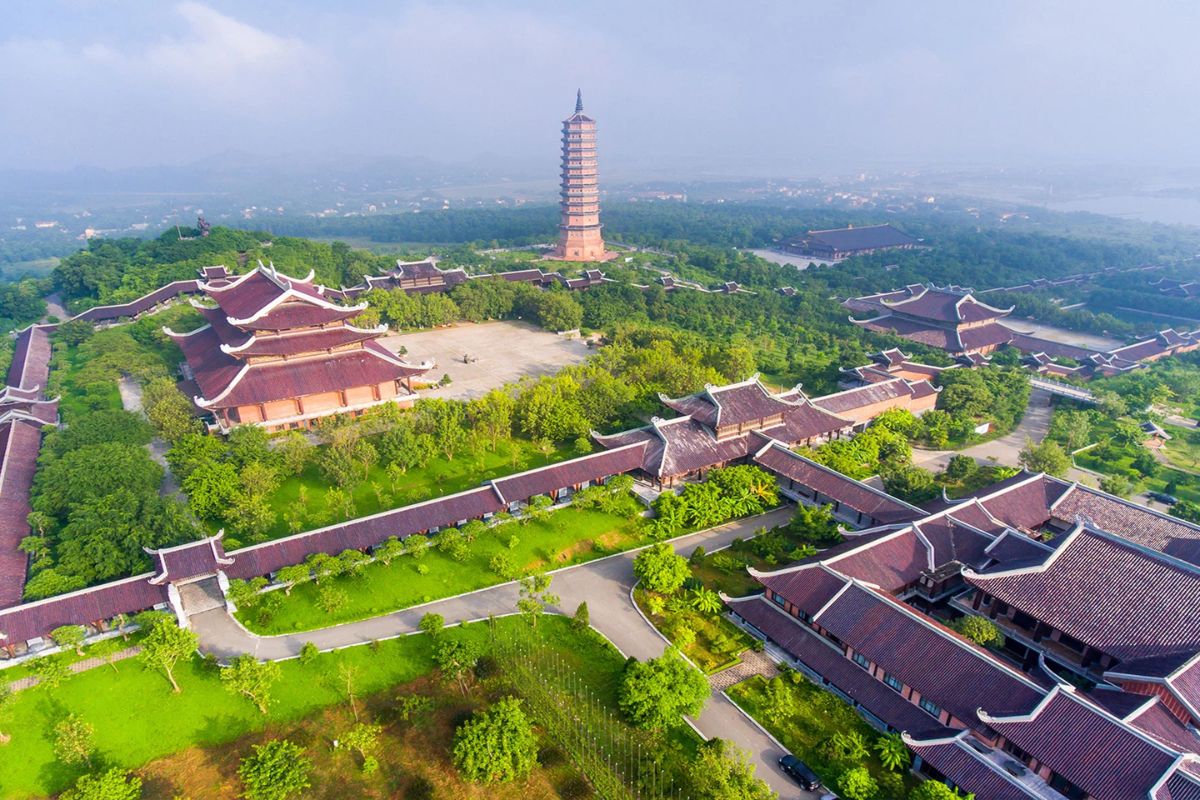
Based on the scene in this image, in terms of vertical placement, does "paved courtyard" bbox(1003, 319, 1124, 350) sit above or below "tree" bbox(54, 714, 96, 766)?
below

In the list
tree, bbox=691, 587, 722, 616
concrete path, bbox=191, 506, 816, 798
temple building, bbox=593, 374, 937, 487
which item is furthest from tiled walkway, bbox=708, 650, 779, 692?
temple building, bbox=593, 374, 937, 487

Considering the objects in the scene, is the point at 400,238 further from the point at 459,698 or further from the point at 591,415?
the point at 459,698

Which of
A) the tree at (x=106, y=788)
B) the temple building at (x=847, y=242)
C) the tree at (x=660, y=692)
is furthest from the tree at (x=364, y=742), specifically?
the temple building at (x=847, y=242)

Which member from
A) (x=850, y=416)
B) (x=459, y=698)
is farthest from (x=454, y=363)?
(x=459, y=698)

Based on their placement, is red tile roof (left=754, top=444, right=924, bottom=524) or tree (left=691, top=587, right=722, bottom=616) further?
red tile roof (left=754, top=444, right=924, bottom=524)

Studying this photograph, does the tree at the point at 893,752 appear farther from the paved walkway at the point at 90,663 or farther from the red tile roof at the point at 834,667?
the paved walkway at the point at 90,663

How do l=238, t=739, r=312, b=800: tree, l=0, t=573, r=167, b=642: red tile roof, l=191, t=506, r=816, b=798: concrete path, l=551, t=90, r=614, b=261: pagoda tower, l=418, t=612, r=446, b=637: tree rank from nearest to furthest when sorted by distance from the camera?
l=238, t=739, r=312, b=800: tree → l=191, t=506, r=816, b=798: concrete path → l=0, t=573, r=167, b=642: red tile roof → l=418, t=612, r=446, b=637: tree → l=551, t=90, r=614, b=261: pagoda tower

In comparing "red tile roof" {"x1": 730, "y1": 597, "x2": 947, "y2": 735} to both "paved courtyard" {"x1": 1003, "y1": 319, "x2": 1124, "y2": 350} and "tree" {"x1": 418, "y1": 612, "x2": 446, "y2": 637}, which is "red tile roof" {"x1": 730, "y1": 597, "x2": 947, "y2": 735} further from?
"paved courtyard" {"x1": 1003, "y1": 319, "x2": 1124, "y2": 350}
